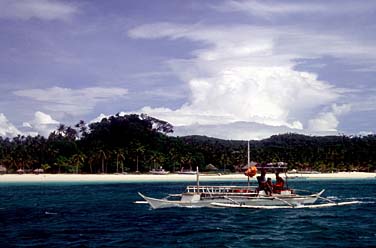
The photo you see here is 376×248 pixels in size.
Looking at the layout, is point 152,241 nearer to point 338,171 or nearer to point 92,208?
point 92,208

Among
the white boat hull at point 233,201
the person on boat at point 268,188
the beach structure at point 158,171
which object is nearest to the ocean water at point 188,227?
the white boat hull at point 233,201

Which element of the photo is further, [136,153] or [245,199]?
[136,153]

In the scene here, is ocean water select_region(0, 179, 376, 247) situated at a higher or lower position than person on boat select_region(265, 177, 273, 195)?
lower

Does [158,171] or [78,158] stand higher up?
[78,158]

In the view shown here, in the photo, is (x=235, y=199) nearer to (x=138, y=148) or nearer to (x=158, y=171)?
(x=138, y=148)

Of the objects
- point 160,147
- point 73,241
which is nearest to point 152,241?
point 73,241

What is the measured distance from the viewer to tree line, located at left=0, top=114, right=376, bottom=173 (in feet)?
528

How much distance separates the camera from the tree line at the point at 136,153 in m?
161

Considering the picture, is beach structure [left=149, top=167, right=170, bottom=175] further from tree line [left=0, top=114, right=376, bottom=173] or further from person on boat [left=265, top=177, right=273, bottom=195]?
person on boat [left=265, top=177, right=273, bottom=195]

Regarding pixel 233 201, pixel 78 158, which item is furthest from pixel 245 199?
pixel 78 158

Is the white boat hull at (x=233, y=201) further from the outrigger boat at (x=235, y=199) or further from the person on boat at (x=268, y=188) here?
the person on boat at (x=268, y=188)

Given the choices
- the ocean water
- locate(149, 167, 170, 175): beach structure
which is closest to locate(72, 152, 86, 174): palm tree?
locate(149, 167, 170, 175): beach structure

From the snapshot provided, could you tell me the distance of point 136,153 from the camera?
537 ft

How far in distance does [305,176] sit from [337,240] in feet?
449
